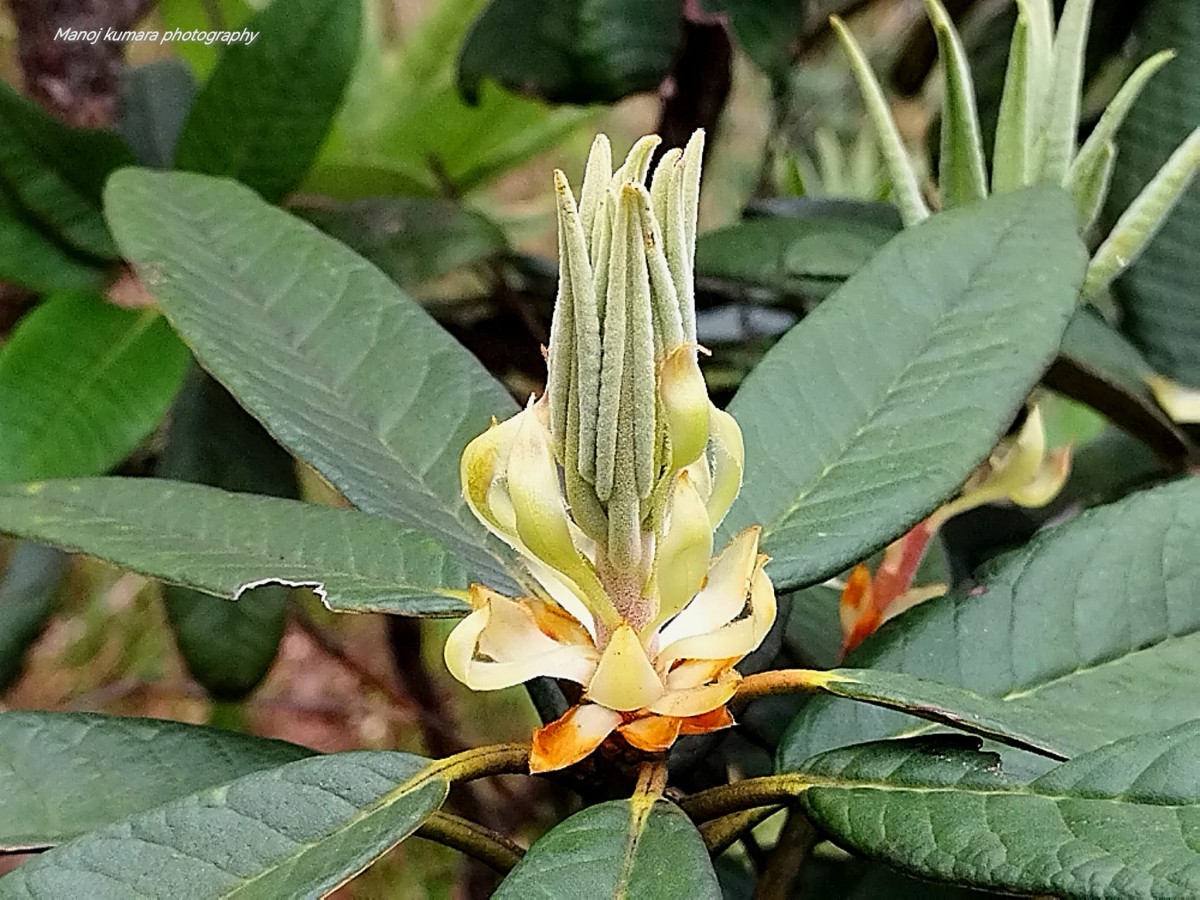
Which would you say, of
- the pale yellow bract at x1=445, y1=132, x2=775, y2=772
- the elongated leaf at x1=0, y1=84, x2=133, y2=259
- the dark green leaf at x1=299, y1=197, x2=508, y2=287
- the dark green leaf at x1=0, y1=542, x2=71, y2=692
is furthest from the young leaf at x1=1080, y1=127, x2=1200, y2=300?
the dark green leaf at x1=0, y1=542, x2=71, y2=692

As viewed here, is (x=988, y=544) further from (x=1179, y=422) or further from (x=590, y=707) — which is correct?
(x=590, y=707)

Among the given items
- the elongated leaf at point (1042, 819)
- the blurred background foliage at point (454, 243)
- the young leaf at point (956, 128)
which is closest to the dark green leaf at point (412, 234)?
the blurred background foliage at point (454, 243)

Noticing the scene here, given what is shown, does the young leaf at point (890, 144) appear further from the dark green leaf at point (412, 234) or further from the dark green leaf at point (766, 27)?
the dark green leaf at point (412, 234)

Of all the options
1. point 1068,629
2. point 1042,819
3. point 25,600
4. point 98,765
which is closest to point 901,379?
point 1068,629

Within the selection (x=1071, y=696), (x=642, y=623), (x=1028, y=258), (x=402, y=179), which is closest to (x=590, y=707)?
(x=642, y=623)

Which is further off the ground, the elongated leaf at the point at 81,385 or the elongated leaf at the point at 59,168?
the elongated leaf at the point at 59,168
